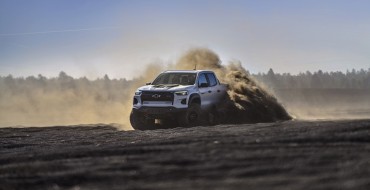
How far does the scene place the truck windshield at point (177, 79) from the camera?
1902 cm

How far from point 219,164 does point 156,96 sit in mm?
10092

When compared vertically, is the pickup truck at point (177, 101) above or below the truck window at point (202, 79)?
below

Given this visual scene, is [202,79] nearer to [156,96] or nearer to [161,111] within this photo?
[156,96]

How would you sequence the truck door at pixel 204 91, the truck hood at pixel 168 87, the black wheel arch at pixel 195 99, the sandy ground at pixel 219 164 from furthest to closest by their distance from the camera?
the truck door at pixel 204 91, the black wheel arch at pixel 195 99, the truck hood at pixel 168 87, the sandy ground at pixel 219 164

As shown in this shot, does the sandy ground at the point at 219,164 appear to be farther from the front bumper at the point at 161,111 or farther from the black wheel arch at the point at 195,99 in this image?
the black wheel arch at the point at 195,99

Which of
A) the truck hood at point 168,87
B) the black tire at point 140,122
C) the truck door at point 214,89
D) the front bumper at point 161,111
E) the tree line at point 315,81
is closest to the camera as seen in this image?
the front bumper at point 161,111

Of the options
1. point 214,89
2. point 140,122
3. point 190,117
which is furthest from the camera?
point 214,89

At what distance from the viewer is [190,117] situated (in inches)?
719

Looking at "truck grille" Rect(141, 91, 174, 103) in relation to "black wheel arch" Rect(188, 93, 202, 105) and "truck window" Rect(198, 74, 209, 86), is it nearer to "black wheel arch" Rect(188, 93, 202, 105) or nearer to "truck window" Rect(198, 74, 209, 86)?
"black wheel arch" Rect(188, 93, 202, 105)

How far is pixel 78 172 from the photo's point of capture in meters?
8.57

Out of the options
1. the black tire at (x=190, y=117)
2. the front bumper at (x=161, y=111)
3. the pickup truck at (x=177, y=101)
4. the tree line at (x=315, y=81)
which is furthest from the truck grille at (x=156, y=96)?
the tree line at (x=315, y=81)

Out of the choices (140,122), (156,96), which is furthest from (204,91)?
(140,122)

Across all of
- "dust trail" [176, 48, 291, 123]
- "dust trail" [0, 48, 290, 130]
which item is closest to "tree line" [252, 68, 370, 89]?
"dust trail" [0, 48, 290, 130]

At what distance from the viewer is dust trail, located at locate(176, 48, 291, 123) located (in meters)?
19.9
